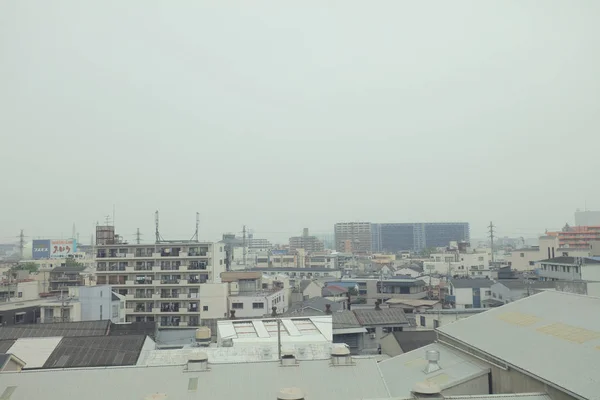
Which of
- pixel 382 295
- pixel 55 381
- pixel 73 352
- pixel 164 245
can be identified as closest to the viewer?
pixel 55 381

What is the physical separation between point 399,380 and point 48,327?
63.1ft

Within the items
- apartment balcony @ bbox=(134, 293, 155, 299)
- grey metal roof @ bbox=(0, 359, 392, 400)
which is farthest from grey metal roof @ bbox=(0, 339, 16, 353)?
apartment balcony @ bbox=(134, 293, 155, 299)

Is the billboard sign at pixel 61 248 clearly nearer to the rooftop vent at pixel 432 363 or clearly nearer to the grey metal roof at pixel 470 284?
the grey metal roof at pixel 470 284

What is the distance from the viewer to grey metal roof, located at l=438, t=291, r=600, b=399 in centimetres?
1123

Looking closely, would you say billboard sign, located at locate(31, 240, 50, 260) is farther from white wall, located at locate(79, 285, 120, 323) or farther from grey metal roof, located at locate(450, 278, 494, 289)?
grey metal roof, located at locate(450, 278, 494, 289)

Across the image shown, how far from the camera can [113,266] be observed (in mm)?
44344

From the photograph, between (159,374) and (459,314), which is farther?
(459,314)

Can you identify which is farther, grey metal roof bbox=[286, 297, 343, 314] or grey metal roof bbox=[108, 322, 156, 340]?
grey metal roof bbox=[286, 297, 343, 314]

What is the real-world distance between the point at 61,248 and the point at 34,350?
76561mm

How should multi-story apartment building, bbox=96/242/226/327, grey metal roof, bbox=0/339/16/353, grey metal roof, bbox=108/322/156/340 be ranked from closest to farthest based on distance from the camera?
grey metal roof, bbox=0/339/16/353, grey metal roof, bbox=108/322/156/340, multi-story apartment building, bbox=96/242/226/327

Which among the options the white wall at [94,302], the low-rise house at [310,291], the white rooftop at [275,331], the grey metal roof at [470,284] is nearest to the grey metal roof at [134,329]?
the white rooftop at [275,331]

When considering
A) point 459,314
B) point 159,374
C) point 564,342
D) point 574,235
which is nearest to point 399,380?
point 564,342

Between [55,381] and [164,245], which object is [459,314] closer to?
[55,381]

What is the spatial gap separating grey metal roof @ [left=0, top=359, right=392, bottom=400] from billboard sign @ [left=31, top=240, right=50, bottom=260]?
279 feet
